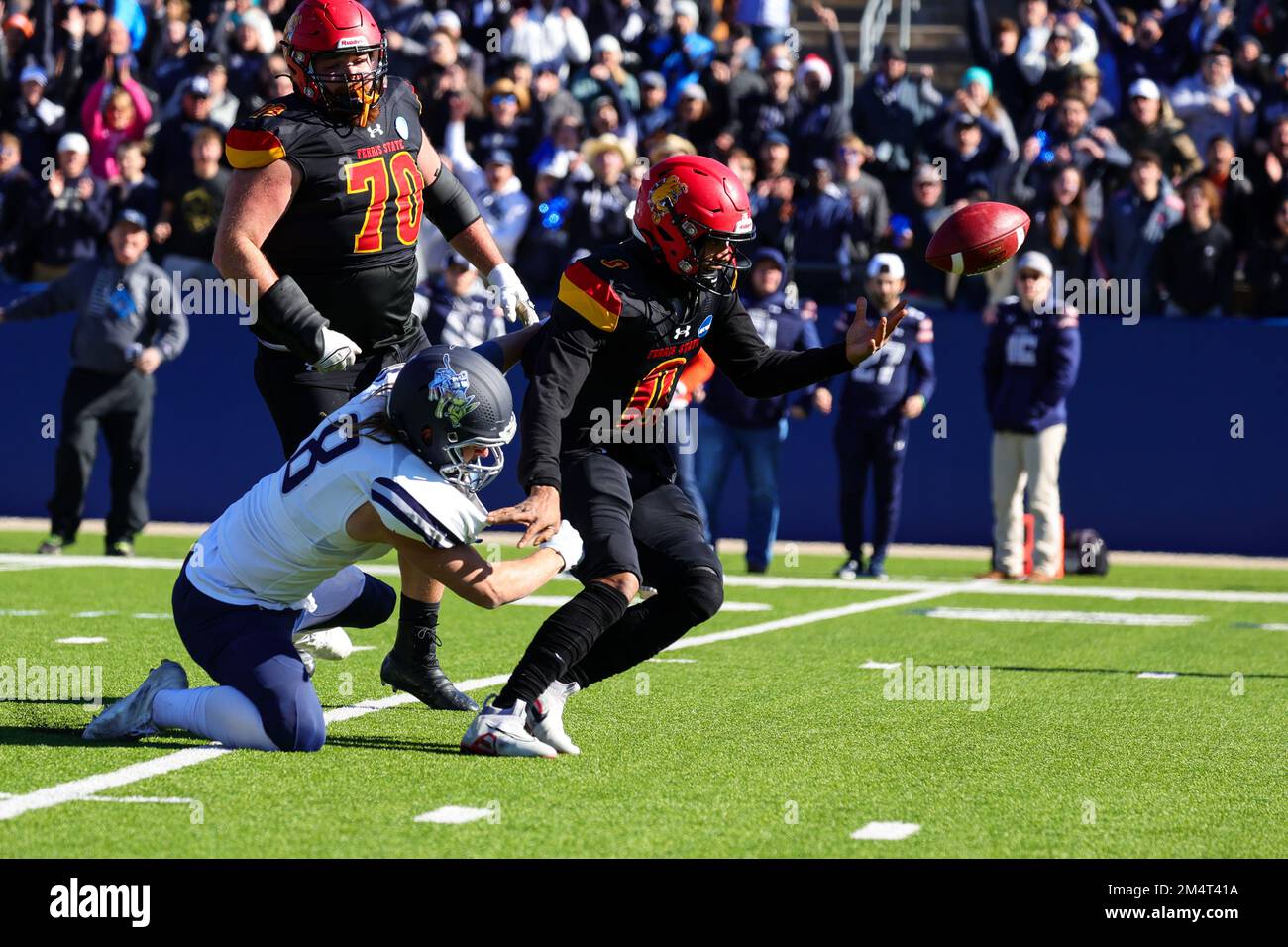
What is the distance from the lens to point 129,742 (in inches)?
235

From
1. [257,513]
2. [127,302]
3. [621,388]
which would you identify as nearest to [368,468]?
[257,513]

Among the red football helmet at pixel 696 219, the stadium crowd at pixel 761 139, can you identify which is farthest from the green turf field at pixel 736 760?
the stadium crowd at pixel 761 139

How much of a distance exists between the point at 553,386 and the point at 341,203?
1156mm

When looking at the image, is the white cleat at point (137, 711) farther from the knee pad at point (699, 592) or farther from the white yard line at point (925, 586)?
the white yard line at point (925, 586)

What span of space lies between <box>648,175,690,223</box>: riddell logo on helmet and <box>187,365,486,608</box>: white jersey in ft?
3.24

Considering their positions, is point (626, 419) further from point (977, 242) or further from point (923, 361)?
point (923, 361)

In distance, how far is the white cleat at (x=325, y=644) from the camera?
6918 mm

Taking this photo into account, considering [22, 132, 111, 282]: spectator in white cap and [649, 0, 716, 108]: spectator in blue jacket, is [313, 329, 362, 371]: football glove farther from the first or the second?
[649, 0, 716, 108]: spectator in blue jacket

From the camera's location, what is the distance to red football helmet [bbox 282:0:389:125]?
21.2ft

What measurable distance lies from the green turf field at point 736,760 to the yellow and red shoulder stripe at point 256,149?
1841 millimetres

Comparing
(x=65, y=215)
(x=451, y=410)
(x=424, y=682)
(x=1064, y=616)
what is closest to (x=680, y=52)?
(x=65, y=215)

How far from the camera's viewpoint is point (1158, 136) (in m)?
15.3

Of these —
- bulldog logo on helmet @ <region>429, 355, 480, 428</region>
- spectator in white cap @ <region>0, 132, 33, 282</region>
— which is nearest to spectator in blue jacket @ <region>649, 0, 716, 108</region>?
spectator in white cap @ <region>0, 132, 33, 282</region>
